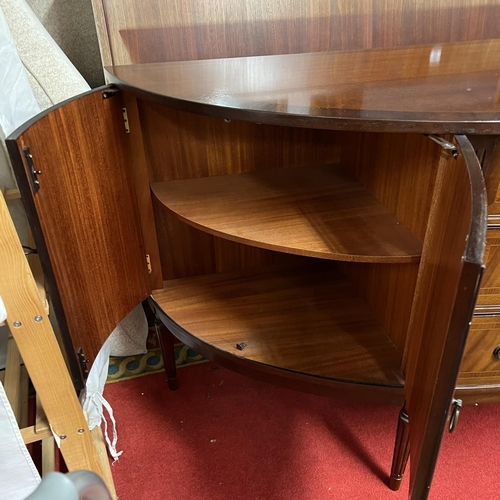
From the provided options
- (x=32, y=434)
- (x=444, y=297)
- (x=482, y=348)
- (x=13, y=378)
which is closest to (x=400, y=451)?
(x=482, y=348)

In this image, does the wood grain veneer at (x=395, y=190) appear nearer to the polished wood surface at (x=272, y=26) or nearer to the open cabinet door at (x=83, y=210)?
the polished wood surface at (x=272, y=26)

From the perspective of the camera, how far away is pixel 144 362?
1292 millimetres

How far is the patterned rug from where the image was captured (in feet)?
4.11

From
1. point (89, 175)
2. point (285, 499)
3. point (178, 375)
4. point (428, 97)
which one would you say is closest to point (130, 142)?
point (89, 175)

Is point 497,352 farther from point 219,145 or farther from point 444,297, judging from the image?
point 219,145

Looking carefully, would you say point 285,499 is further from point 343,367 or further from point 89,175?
point 89,175

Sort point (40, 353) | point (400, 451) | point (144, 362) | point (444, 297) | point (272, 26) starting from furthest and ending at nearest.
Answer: point (144, 362) < point (272, 26) < point (400, 451) < point (40, 353) < point (444, 297)

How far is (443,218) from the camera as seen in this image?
57 centimetres

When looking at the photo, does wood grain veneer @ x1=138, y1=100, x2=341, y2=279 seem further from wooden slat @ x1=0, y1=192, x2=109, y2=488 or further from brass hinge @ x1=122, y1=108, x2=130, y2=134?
wooden slat @ x1=0, y1=192, x2=109, y2=488

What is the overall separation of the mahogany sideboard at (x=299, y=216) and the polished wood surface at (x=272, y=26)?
11cm

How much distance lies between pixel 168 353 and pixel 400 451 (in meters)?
0.56

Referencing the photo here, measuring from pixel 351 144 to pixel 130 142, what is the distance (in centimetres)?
43

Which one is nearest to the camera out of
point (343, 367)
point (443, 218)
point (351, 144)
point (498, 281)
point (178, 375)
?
point (443, 218)

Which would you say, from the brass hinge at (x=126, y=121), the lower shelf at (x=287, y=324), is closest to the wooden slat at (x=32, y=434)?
the lower shelf at (x=287, y=324)
